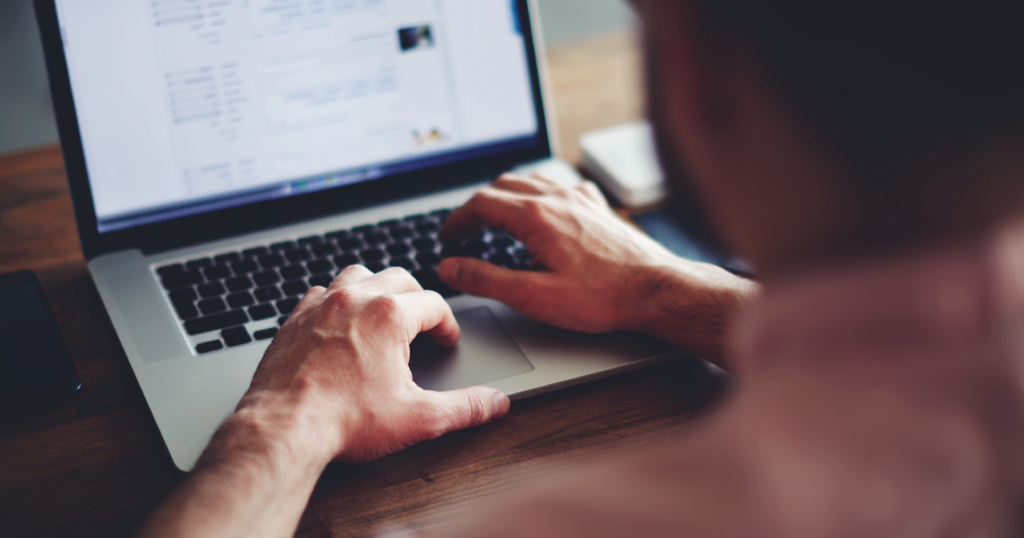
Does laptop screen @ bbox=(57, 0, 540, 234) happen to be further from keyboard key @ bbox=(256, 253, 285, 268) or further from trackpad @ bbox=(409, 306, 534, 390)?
trackpad @ bbox=(409, 306, 534, 390)

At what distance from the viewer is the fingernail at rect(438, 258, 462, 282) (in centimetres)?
76

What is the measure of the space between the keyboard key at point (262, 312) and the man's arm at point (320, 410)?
7cm

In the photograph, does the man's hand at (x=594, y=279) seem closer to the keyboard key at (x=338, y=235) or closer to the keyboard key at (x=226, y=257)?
the keyboard key at (x=338, y=235)

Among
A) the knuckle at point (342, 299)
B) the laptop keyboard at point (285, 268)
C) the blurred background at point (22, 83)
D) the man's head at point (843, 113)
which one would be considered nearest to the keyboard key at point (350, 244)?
the laptop keyboard at point (285, 268)

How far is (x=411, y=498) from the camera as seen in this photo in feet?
1.83

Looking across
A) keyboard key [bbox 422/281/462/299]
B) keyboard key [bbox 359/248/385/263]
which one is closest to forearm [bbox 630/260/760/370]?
keyboard key [bbox 422/281/462/299]

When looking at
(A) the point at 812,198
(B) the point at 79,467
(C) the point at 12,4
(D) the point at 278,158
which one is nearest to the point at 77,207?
(D) the point at 278,158

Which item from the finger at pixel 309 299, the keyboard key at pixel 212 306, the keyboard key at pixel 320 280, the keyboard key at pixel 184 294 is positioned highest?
the keyboard key at pixel 184 294

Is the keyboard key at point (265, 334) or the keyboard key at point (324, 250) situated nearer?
the keyboard key at point (265, 334)

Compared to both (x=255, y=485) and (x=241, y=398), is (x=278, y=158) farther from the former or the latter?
(x=255, y=485)

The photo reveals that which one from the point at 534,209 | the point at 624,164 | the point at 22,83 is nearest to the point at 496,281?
the point at 534,209

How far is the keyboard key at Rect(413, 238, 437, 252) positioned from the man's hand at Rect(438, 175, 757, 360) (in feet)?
0.18

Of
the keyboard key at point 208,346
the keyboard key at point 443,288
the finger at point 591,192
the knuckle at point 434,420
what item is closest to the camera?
the knuckle at point 434,420

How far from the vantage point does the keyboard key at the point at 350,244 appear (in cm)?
86
